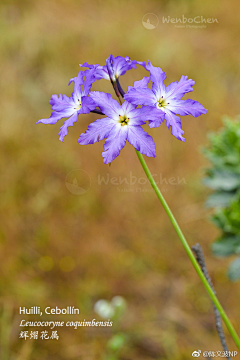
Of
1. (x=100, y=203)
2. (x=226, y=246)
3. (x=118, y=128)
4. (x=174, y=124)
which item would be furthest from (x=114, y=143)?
(x=100, y=203)

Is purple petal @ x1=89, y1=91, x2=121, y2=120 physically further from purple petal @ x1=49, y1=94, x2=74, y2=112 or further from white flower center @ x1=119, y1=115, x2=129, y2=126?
purple petal @ x1=49, y1=94, x2=74, y2=112

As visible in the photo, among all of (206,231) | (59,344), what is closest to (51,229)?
(59,344)

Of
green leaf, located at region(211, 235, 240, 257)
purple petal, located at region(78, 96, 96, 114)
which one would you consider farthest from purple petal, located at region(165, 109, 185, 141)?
green leaf, located at region(211, 235, 240, 257)

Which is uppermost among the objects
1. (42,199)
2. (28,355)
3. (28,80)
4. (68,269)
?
(28,80)

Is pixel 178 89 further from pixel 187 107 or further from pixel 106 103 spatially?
pixel 106 103

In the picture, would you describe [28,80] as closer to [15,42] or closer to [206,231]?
[15,42]

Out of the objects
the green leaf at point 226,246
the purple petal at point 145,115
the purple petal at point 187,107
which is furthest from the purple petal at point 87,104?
the green leaf at point 226,246

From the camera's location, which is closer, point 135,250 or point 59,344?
point 59,344
